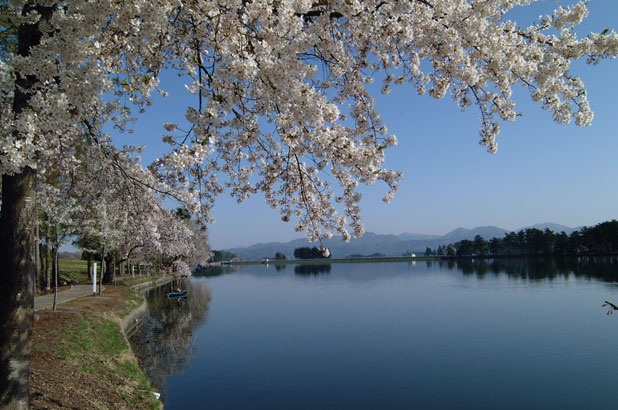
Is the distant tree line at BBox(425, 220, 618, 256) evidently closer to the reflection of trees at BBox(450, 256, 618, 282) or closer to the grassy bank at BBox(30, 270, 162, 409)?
the reflection of trees at BBox(450, 256, 618, 282)

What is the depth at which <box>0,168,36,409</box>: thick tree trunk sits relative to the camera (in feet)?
17.0

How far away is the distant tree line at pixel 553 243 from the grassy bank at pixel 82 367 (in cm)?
10410

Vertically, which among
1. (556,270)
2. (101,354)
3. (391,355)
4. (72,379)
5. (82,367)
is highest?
(72,379)

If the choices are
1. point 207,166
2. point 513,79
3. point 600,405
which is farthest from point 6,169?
point 600,405

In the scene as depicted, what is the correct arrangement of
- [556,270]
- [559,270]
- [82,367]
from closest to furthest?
[82,367] → [559,270] → [556,270]

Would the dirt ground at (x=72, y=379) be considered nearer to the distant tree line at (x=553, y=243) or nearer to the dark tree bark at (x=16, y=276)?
the dark tree bark at (x=16, y=276)

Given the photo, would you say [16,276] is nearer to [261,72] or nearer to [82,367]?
[261,72]

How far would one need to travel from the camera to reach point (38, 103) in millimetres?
3863

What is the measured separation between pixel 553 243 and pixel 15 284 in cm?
12805

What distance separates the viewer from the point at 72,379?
9.07m

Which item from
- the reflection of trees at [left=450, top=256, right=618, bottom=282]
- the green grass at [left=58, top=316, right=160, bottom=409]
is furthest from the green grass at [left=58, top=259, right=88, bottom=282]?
→ the reflection of trees at [left=450, top=256, right=618, bottom=282]

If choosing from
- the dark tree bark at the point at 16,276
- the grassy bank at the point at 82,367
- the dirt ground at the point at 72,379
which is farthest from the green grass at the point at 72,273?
the dark tree bark at the point at 16,276

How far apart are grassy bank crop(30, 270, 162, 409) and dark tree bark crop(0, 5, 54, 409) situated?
6.01 ft

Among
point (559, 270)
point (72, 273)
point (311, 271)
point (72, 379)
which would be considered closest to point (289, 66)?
point (72, 379)
